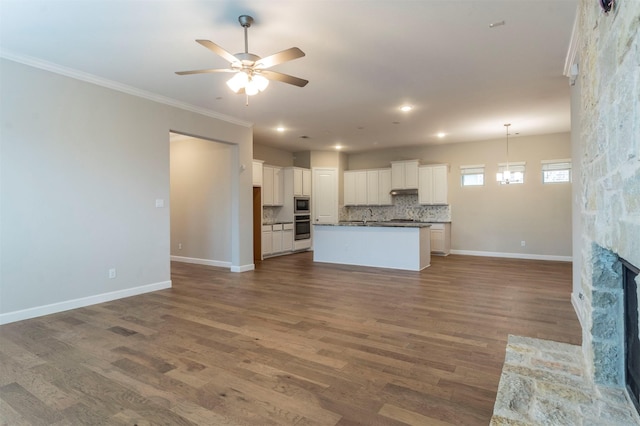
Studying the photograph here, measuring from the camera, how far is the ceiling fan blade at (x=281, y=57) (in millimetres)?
2766

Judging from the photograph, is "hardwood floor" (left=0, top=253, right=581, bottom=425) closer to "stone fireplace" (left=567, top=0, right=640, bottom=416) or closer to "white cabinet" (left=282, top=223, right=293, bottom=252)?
"stone fireplace" (left=567, top=0, right=640, bottom=416)

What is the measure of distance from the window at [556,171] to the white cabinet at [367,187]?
3.62m

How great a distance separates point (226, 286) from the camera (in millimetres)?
5312

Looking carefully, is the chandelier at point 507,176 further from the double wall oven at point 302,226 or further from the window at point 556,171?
the double wall oven at point 302,226

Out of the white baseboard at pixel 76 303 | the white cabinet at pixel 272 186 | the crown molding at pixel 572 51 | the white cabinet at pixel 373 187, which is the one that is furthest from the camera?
the white cabinet at pixel 373 187

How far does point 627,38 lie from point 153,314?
14.6ft

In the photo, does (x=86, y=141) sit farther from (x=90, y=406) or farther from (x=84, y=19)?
(x=90, y=406)

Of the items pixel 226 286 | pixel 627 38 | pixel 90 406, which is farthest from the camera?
pixel 226 286

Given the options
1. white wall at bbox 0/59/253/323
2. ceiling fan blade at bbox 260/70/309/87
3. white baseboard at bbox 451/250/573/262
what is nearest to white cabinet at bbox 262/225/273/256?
white wall at bbox 0/59/253/323

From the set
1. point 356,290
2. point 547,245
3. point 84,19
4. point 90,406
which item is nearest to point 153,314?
point 90,406

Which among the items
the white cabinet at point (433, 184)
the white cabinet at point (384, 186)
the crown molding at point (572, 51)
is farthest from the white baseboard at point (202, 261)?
the crown molding at point (572, 51)

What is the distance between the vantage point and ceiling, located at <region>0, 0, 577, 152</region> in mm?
2879

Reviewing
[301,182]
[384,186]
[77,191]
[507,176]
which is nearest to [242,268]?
[77,191]

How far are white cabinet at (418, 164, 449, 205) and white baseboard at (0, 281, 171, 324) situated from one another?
6348mm
